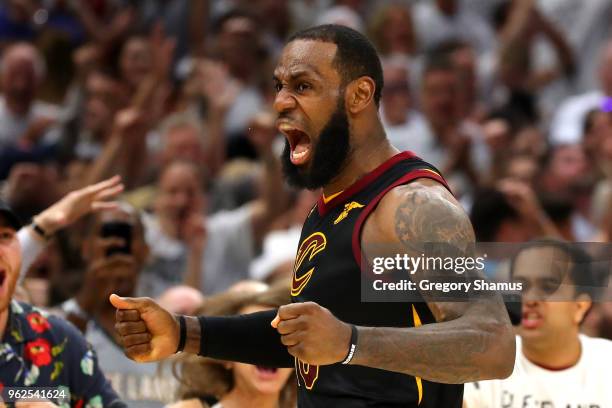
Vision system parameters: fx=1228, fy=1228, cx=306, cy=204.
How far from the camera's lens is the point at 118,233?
677cm

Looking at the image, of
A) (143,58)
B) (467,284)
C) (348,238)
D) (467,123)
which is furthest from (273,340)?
(143,58)

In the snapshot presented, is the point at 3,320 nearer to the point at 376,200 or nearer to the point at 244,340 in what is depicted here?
the point at 244,340

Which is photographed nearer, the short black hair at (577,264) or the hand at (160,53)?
the short black hair at (577,264)

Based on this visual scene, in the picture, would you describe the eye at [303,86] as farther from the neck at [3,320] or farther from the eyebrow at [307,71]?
the neck at [3,320]

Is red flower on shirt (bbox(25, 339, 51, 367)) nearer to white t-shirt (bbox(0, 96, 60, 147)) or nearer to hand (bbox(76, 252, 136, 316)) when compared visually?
hand (bbox(76, 252, 136, 316))

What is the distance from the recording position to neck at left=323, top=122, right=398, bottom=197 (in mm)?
3752

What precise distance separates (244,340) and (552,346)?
1.69m

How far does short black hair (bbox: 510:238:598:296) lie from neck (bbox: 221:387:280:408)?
48.8 inches

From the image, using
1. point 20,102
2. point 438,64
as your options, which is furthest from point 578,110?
point 20,102

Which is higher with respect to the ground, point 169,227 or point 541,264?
point 169,227

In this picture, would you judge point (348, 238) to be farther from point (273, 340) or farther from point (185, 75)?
point (185, 75)

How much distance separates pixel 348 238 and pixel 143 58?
6.80 m

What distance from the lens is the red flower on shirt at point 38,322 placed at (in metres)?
4.57

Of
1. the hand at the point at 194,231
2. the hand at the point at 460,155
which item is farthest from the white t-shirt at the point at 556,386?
the hand at the point at 460,155
